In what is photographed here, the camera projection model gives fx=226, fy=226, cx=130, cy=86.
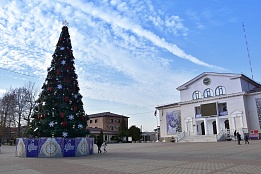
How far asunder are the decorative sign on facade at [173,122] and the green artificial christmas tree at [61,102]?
104ft

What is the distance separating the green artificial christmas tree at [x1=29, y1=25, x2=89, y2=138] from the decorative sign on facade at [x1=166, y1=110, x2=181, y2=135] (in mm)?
31602

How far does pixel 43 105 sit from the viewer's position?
1777 centimetres

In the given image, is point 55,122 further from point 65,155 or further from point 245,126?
point 245,126

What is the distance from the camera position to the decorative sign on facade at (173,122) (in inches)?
1849

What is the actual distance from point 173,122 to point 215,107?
395 inches

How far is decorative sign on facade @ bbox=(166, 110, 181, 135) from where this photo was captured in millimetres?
46963

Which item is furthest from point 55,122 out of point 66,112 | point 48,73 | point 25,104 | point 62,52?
point 25,104

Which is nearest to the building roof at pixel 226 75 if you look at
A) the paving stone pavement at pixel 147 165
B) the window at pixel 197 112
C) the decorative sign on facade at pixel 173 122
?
the window at pixel 197 112

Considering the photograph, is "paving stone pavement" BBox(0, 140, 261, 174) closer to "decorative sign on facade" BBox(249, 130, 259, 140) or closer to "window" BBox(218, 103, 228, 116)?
"decorative sign on facade" BBox(249, 130, 259, 140)

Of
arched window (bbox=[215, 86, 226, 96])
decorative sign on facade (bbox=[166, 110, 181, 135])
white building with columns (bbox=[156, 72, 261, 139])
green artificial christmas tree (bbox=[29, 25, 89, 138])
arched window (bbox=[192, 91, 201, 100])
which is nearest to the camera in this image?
green artificial christmas tree (bbox=[29, 25, 89, 138])

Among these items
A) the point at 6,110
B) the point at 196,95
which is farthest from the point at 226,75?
the point at 6,110

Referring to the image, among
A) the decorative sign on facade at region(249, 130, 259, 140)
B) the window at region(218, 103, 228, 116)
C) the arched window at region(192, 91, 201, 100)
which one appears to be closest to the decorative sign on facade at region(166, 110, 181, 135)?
the arched window at region(192, 91, 201, 100)

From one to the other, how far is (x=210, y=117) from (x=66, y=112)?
31583 mm

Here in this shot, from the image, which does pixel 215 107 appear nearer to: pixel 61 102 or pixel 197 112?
pixel 197 112
